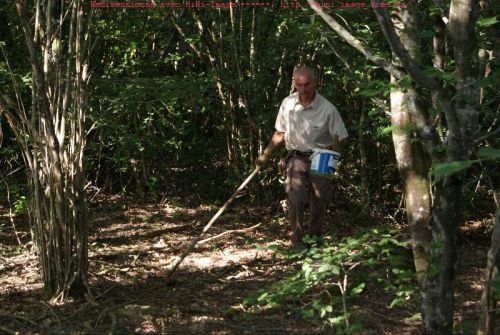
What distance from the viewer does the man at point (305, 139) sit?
5102 mm

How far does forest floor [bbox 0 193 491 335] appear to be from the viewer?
3.77 m

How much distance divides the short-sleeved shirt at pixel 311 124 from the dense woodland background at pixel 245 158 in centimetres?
41

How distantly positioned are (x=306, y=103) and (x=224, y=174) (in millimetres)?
2775

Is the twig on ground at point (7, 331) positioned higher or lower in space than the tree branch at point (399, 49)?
lower

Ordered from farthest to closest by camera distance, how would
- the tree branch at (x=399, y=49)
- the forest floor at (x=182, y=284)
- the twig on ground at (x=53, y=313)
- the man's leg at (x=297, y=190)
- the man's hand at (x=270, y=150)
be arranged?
the man's leg at (x=297, y=190) < the man's hand at (x=270, y=150) < the forest floor at (x=182, y=284) < the twig on ground at (x=53, y=313) < the tree branch at (x=399, y=49)

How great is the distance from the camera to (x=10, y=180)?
289 inches

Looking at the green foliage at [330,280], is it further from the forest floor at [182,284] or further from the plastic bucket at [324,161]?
the plastic bucket at [324,161]

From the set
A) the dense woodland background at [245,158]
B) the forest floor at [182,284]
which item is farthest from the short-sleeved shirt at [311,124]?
the forest floor at [182,284]

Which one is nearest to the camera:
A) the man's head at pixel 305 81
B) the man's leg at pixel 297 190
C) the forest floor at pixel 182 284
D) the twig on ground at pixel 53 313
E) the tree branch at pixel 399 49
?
the tree branch at pixel 399 49

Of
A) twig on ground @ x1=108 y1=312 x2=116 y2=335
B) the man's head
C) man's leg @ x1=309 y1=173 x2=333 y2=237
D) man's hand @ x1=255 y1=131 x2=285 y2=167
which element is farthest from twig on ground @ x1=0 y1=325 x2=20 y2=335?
the man's head

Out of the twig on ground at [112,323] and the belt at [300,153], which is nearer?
the twig on ground at [112,323]

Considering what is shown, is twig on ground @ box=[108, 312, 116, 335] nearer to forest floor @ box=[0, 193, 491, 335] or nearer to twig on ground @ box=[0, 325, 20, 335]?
forest floor @ box=[0, 193, 491, 335]

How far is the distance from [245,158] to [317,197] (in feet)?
6.42

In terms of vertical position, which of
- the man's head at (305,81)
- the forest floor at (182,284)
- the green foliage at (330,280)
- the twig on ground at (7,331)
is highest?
the man's head at (305,81)
